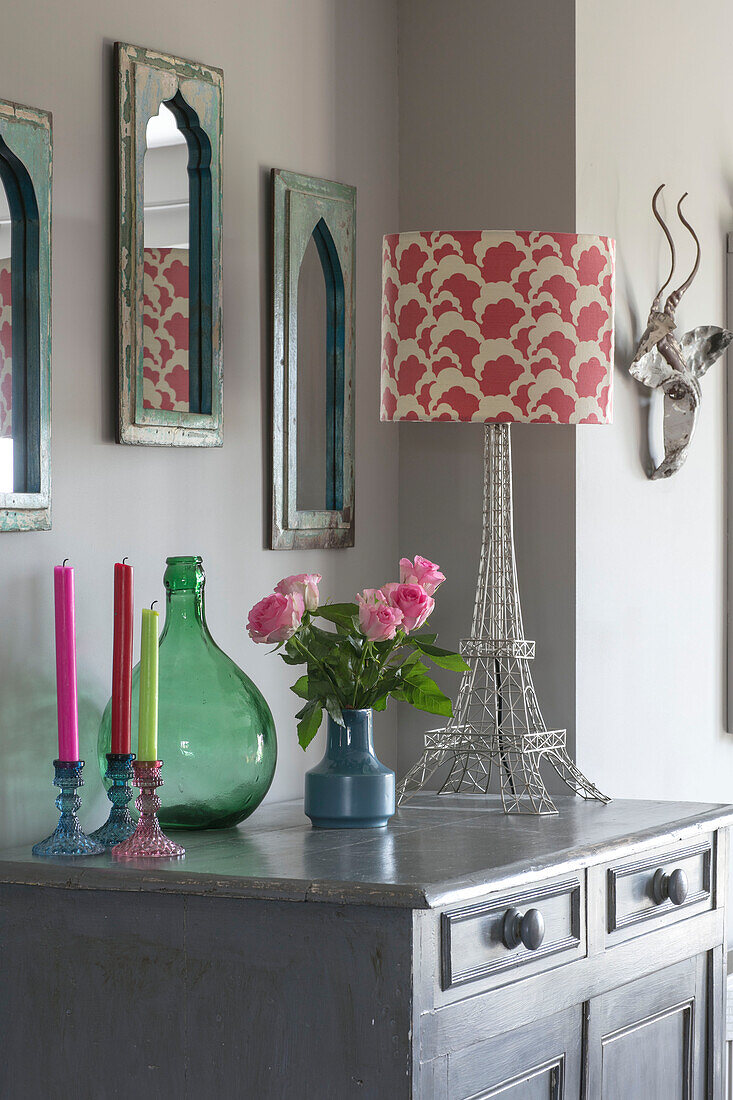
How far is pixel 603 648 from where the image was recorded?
2.56 m

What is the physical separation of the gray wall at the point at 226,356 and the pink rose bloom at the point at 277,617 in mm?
216

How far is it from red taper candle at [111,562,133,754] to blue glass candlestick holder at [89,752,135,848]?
0.01m

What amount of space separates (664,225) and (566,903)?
1368mm

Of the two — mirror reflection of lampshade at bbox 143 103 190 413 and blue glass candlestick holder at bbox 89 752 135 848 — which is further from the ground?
mirror reflection of lampshade at bbox 143 103 190 413

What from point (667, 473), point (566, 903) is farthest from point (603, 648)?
point (566, 903)

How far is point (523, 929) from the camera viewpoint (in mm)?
1745

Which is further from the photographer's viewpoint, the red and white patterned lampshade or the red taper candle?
the red and white patterned lampshade

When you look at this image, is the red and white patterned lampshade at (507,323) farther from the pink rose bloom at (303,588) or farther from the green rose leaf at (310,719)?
the green rose leaf at (310,719)

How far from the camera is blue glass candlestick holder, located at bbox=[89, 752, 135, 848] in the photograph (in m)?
1.83

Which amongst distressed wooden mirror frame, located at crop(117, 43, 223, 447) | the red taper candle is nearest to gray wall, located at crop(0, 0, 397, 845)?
distressed wooden mirror frame, located at crop(117, 43, 223, 447)

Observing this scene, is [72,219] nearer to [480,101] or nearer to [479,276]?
[479,276]

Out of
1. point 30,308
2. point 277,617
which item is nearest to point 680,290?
point 277,617

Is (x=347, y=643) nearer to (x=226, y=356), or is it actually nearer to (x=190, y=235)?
(x=226, y=356)

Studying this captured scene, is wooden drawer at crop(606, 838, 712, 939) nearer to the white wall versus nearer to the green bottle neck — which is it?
the white wall
